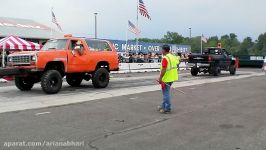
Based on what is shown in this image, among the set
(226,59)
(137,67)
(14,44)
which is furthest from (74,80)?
(137,67)

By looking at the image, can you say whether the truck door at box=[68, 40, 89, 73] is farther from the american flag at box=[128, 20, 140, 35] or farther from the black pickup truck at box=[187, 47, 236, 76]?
the american flag at box=[128, 20, 140, 35]

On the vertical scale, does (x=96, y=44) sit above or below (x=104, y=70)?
above

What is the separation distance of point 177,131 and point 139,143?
1314 mm

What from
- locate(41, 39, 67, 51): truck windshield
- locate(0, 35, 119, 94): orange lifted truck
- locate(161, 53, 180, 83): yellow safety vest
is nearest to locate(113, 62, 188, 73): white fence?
locate(0, 35, 119, 94): orange lifted truck

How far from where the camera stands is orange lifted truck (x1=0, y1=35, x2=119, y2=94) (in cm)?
1437

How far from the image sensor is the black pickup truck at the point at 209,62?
26.8 m

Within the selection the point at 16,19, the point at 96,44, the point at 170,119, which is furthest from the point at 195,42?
the point at 170,119

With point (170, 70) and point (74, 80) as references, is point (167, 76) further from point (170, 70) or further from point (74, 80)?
point (74, 80)

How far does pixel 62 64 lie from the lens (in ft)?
50.3

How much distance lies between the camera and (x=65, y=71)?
1538 cm

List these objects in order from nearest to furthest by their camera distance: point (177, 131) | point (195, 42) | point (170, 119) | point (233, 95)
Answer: point (177, 131) → point (170, 119) → point (233, 95) → point (195, 42)

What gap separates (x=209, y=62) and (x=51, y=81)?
47.3ft

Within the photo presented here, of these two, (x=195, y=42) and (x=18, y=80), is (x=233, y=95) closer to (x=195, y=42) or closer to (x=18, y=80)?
(x=18, y=80)

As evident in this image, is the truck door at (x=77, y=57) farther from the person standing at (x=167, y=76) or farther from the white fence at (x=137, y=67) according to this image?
the white fence at (x=137, y=67)
